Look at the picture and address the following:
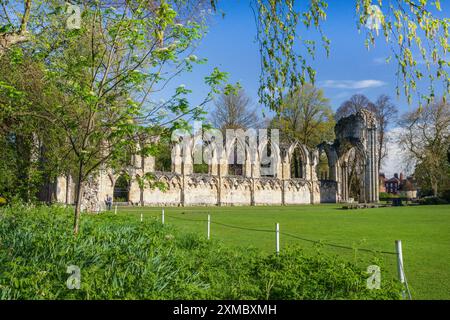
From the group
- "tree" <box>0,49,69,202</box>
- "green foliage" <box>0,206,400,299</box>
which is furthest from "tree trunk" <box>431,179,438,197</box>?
"green foliage" <box>0,206,400,299</box>

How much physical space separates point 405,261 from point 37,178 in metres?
9.81

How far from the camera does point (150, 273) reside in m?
5.18

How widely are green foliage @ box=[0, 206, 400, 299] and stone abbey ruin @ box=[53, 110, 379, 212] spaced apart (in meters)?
30.1

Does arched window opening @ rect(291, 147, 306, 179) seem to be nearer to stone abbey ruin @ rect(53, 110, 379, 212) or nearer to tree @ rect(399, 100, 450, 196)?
stone abbey ruin @ rect(53, 110, 379, 212)

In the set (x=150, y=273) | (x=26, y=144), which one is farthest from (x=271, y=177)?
(x=150, y=273)

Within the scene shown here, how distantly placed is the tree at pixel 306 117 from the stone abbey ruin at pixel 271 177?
7.64ft

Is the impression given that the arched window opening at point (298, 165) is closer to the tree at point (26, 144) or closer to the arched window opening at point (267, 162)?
the arched window opening at point (267, 162)

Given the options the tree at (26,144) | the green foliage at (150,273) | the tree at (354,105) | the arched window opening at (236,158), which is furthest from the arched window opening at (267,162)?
the green foliage at (150,273)

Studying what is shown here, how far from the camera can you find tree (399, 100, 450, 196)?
4609 cm

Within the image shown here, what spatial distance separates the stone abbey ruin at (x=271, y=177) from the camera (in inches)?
1638

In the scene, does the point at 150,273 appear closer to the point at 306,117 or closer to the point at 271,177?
the point at 271,177

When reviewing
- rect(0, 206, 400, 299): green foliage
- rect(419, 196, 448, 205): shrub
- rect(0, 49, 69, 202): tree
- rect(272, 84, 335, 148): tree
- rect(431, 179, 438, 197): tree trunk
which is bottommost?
rect(419, 196, 448, 205): shrub

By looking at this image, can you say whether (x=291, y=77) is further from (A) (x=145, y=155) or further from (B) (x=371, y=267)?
(A) (x=145, y=155)

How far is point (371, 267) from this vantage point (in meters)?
5.45
